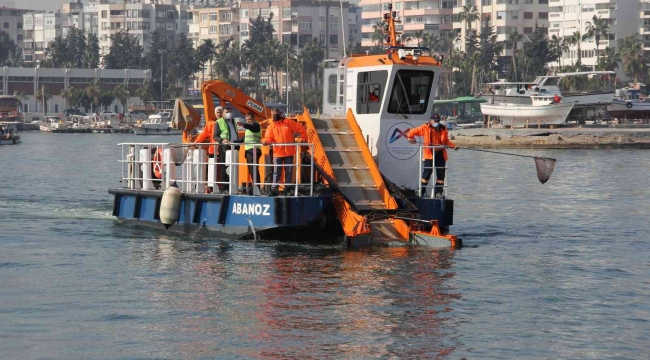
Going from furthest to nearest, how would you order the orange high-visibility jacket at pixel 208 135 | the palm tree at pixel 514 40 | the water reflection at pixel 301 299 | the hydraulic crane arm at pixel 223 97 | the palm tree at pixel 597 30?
the palm tree at pixel 597 30 < the palm tree at pixel 514 40 < the hydraulic crane arm at pixel 223 97 < the orange high-visibility jacket at pixel 208 135 < the water reflection at pixel 301 299

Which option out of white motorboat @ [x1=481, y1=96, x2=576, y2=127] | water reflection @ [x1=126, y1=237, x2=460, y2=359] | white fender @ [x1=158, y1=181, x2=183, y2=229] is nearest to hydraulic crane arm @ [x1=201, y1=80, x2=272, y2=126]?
white fender @ [x1=158, y1=181, x2=183, y2=229]

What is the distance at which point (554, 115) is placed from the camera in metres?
103

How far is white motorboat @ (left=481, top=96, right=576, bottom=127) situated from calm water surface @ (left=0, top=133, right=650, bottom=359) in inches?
2800

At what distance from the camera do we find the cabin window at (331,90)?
26.4 metres

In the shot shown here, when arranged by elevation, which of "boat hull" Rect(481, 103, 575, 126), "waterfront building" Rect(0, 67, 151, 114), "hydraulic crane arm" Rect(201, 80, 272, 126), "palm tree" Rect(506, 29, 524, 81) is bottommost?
"hydraulic crane arm" Rect(201, 80, 272, 126)

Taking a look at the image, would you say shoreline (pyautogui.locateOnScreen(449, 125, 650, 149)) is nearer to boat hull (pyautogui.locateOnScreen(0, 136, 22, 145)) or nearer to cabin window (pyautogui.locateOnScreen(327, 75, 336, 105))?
boat hull (pyautogui.locateOnScreen(0, 136, 22, 145))

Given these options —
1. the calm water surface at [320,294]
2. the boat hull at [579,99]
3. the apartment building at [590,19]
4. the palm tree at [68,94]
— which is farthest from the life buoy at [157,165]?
the palm tree at [68,94]

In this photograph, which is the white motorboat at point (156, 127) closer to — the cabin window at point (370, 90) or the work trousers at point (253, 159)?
the cabin window at point (370, 90)

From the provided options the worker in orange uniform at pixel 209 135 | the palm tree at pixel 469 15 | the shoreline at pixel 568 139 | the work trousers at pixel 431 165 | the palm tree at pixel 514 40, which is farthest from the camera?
the palm tree at pixel 469 15

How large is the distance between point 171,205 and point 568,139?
66.0 meters

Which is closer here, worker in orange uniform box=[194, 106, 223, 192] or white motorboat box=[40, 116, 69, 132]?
worker in orange uniform box=[194, 106, 223, 192]

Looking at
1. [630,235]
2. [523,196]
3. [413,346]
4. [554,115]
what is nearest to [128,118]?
[554,115]

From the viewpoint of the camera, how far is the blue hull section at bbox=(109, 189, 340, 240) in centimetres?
2291

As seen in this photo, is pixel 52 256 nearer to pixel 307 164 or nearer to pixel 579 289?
pixel 307 164
